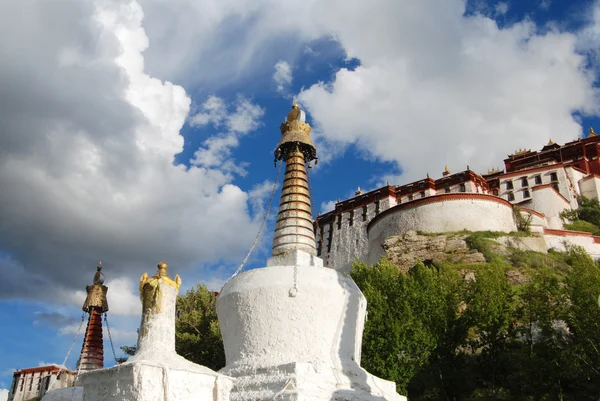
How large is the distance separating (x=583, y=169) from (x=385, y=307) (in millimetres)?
42319

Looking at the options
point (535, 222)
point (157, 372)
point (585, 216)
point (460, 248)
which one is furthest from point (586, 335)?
point (585, 216)

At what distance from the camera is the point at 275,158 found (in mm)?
16703

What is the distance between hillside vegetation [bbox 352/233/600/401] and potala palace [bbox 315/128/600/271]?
675 inches

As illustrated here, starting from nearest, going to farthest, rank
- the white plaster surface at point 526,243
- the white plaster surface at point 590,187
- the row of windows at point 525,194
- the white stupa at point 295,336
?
the white stupa at point 295,336 < the white plaster surface at point 526,243 < the row of windows at point 525,194 < the white plaster surface at point 590,187

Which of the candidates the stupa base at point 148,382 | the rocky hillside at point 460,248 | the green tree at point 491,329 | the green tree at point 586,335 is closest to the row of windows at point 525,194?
the rocky hillside at point 460,248

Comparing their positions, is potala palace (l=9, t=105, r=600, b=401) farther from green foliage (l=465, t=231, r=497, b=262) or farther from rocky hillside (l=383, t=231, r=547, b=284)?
green foliage (l=465, t=231, r=497, b=262)

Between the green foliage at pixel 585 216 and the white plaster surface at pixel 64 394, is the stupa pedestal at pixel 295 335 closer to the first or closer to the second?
the white plaster surface at pixel 64 394

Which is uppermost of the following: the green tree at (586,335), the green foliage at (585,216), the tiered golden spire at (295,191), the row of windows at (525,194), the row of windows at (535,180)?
the row of windows at (535,180)

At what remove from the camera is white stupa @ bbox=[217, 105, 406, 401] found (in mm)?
11328

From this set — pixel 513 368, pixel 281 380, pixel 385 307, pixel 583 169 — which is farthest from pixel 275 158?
pixel 583 169

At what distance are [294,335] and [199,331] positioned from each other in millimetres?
17402

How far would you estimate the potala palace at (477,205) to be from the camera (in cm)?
4353

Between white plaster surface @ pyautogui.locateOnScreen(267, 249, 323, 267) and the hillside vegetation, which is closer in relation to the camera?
white plaster surface @ pyautogui.locateOnScreen(267, 249, 323, 267)

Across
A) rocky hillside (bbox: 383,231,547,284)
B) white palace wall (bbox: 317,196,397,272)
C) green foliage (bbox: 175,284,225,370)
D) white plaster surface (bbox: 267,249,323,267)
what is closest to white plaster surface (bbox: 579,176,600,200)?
rocky hillside (bbox: 383,231,547,284)
